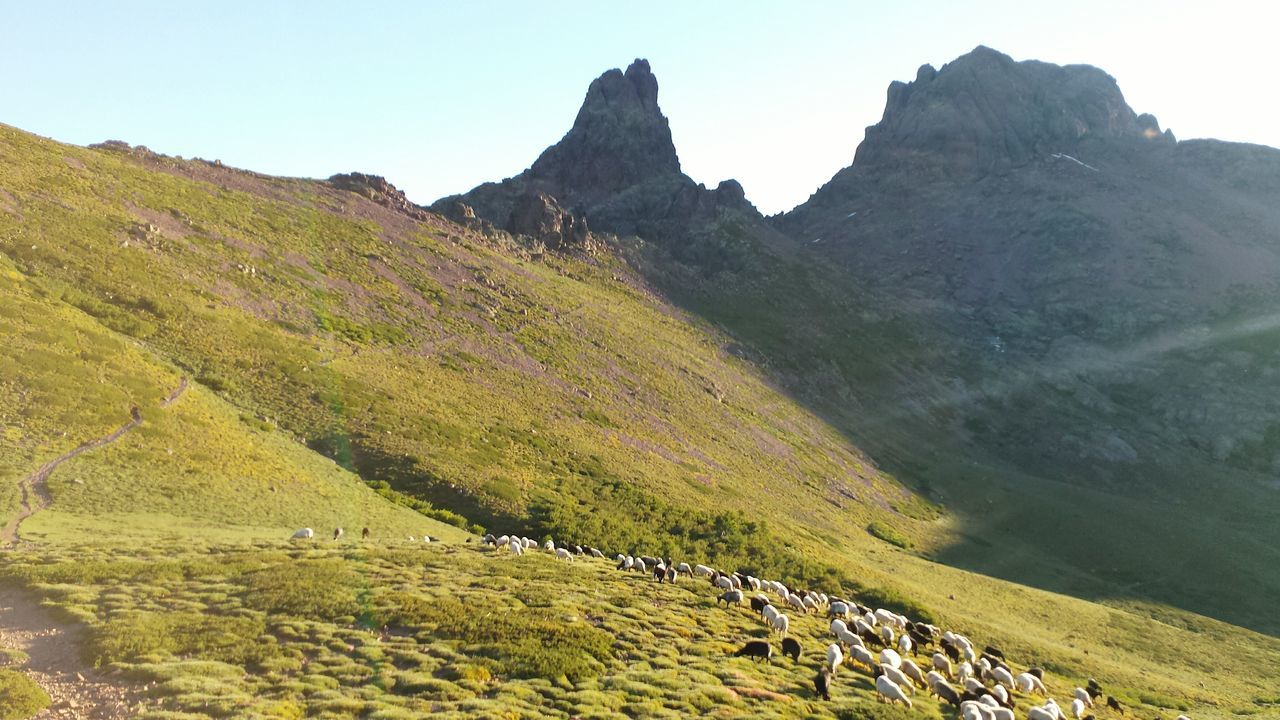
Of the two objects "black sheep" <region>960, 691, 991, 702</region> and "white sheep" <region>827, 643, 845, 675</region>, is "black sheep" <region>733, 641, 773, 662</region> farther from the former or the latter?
"black sheep" <region>960, 691, 991, 702</region>

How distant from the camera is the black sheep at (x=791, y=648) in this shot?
26.2 metres

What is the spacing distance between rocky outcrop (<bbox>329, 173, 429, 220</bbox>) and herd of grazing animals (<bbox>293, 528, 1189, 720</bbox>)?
10841 cm

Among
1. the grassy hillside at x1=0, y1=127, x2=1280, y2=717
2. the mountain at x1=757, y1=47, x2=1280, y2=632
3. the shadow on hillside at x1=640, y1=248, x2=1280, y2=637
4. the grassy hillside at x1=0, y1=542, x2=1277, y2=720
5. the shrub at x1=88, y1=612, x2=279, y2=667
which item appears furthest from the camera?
the mountain at x1=757, y1=47, x2=1280, y2=632

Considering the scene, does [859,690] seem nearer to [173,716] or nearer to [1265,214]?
[173,716]

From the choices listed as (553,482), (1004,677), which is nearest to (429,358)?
(553,482)

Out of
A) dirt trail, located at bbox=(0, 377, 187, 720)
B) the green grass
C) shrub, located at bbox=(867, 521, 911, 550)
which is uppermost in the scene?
the green grass

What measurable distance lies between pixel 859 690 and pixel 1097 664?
3027 centimetres

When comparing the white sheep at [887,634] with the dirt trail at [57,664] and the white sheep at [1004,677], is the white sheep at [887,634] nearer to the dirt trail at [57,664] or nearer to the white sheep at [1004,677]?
the white sheep at [1004,677]

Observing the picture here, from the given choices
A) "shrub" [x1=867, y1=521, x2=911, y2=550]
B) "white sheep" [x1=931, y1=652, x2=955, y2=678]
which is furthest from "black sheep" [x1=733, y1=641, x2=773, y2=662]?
"shrub" [x1=867, y1=521, x2=911, y2=550]

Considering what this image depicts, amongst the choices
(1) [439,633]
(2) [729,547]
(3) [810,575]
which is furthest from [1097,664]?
(1) [439,633]

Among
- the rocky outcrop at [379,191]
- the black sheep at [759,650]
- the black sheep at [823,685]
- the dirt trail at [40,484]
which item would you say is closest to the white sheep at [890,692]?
the black sheep at [823,685]

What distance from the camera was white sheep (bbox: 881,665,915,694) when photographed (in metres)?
24.2

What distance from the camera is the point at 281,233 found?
97250 mm

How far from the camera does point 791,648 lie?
86.9 ft
